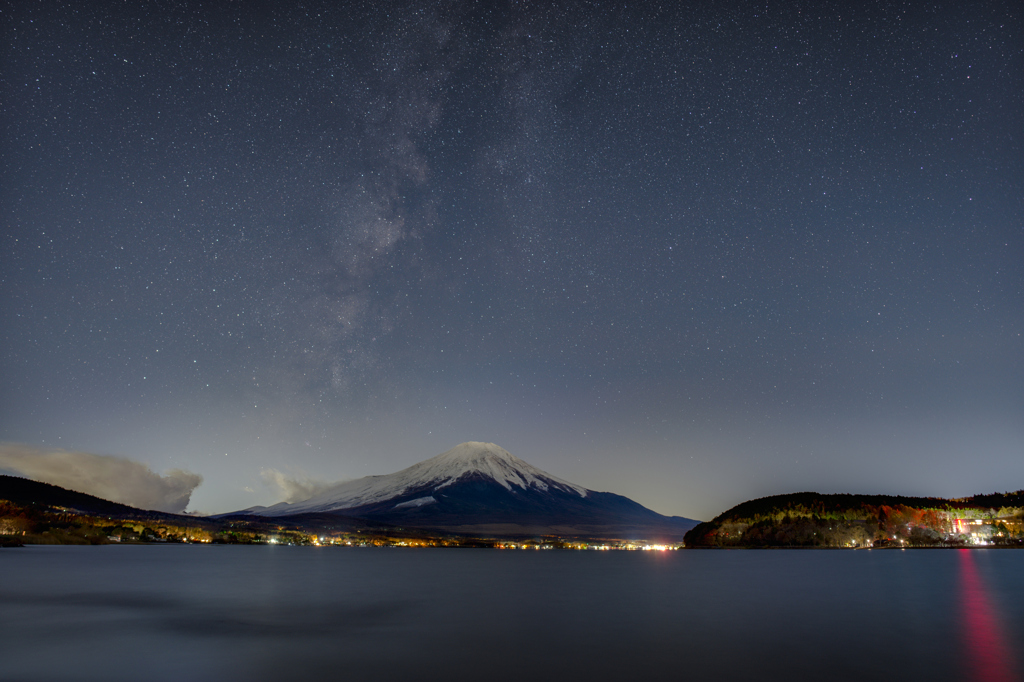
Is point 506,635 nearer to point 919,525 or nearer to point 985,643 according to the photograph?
point 985,643

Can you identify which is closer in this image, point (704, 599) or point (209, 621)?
point (209, 621)

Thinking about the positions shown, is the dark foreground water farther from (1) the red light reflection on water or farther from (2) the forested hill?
(2) the forested hill

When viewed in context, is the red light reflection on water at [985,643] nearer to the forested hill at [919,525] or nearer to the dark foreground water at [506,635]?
the dark foreground water at [506,635]

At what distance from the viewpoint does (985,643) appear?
91.4ft

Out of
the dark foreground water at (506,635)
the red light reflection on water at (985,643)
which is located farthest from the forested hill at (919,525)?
the red light reflection on water at (985,643)

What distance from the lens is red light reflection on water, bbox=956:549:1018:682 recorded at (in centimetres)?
2153

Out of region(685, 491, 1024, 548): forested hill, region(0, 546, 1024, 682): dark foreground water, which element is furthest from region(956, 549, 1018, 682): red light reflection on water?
region(685, 491, 1024, 548): forested hill

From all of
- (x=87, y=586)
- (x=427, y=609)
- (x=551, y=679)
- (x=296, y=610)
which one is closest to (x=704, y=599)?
(x=427, y=609)

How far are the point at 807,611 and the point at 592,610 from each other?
13.5 metres

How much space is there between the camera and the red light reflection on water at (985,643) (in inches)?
848

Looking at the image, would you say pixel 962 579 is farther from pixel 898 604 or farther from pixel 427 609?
pixel 427 609

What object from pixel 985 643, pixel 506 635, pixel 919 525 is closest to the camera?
pixel 985 643

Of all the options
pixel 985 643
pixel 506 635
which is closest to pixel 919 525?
pixel 985 643

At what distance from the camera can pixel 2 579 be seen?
208 feet
